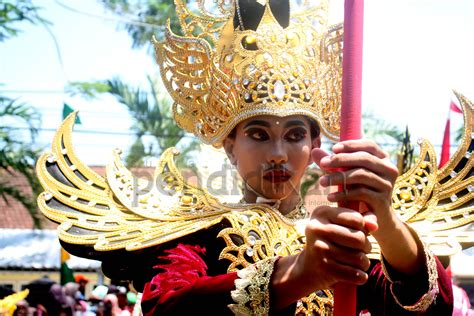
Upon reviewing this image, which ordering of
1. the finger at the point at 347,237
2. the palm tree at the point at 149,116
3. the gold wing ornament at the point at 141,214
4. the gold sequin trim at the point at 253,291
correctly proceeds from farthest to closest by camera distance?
the palm tree at the point at 149,116, the gold wing ornament at the point at 141,214, the gold sequin trim at the point at 253,291, the finger at the point at 347,237

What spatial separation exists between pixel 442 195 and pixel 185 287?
120 centimetres

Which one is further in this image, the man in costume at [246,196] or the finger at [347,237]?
the man in costume at [246,196]

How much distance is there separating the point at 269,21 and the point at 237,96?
349mm

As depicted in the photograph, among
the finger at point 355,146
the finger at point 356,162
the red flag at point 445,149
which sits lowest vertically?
the red flag at point 445,149

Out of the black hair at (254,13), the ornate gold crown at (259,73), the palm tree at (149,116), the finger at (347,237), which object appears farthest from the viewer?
the palm tree at (149,116)

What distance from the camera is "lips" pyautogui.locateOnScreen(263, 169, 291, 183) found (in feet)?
8.87

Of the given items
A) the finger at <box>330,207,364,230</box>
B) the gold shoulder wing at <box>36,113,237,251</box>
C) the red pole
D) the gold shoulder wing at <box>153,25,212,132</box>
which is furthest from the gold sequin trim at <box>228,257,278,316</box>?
the gold shoulder wing at <box>153,25,212,132</box>

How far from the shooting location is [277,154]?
2654mm

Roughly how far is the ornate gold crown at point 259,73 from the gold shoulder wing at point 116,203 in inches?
11.1

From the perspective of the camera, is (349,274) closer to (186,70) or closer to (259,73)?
(259,73)

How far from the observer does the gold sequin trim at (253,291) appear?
80.1 inches

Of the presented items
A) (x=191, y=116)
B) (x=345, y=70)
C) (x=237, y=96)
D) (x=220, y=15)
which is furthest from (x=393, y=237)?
(x=220, y=15)

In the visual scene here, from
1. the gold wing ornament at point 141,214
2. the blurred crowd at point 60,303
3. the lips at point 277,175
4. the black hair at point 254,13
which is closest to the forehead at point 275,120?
the lips at point 277,175

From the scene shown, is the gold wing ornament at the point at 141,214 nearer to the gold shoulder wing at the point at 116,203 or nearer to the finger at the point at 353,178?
the gold shoulder wing at the point at 116,203
